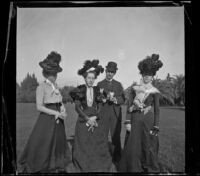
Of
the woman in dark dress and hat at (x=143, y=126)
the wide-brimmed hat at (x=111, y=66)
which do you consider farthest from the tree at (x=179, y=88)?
the wide-brimmed hat at (x=111, y=66)

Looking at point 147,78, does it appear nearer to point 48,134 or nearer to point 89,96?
point 89,96

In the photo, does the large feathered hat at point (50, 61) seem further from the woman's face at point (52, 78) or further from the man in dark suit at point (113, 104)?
the man in dark suit at point (113, 104)

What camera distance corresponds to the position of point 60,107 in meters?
1.86

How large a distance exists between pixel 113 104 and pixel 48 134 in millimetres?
442

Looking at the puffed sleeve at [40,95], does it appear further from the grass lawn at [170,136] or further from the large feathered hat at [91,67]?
the large feathered hat at [91,67]

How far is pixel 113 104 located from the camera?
1.87 meters

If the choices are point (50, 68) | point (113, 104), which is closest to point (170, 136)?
point (113, 104)

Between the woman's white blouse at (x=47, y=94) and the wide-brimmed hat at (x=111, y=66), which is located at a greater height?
the wide-brimmed hat at (x=111, y=66)

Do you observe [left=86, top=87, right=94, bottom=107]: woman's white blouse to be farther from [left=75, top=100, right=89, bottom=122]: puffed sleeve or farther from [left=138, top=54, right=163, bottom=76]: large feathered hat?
[left=138, top=54, right=163, bottom=76]: large feathered hat

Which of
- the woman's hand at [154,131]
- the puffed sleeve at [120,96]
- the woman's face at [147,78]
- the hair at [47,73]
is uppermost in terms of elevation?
the hair at [47,73]

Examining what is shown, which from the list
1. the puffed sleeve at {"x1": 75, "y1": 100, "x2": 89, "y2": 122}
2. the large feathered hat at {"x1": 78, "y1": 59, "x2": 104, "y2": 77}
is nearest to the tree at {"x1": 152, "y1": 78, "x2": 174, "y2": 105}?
the large feathered hat at {"x1": 78, "y1": 59, "x2": 104, "y2": 77}

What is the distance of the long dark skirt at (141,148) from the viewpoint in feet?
6.13

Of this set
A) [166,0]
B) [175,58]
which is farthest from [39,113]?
[166,0]

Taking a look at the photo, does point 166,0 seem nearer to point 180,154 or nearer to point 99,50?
point 99,50
